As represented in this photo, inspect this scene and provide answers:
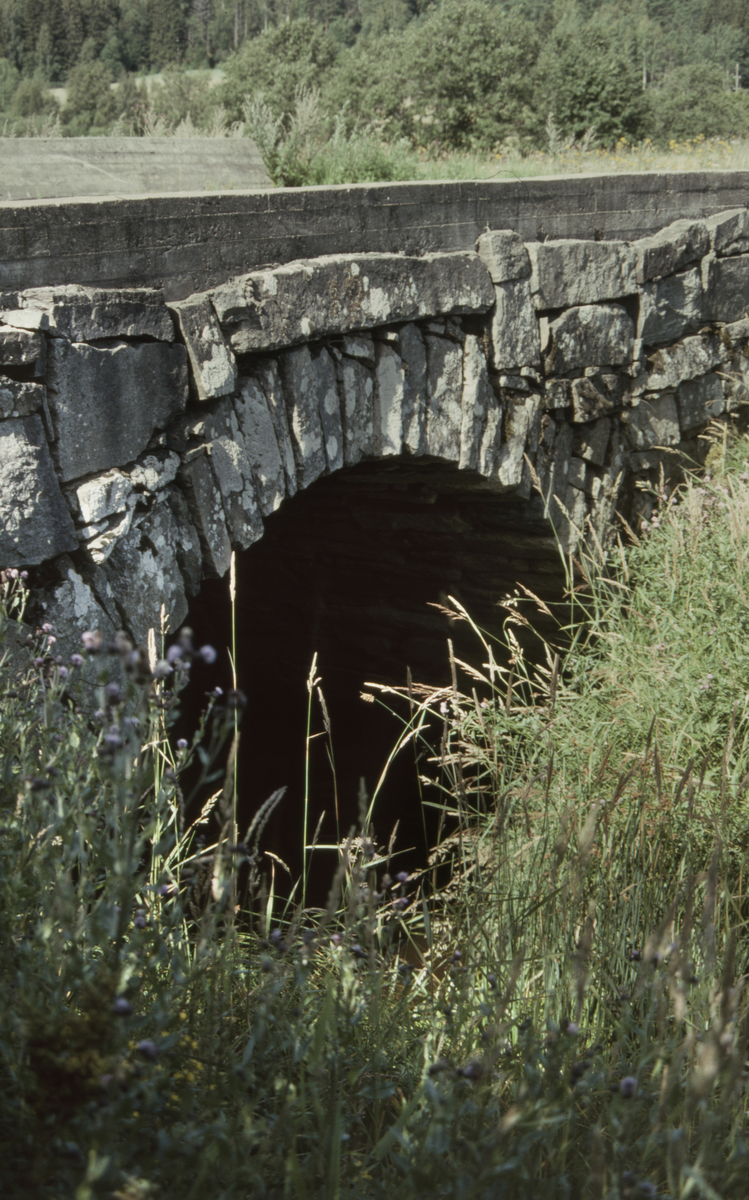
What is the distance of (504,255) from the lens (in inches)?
157

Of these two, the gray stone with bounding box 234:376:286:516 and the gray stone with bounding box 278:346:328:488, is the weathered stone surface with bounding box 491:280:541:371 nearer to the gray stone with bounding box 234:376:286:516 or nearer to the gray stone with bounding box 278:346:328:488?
the gray stone with bounding box 278:346:328:488

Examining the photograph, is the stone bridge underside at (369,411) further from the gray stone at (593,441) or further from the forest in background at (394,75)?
the forest in background at (394,75)

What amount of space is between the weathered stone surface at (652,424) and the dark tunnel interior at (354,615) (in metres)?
0.77

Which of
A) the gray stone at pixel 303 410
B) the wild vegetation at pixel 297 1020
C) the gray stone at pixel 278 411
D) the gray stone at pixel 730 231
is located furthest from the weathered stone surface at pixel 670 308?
the wild vegetation at pixel 297 1020

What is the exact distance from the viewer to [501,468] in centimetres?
427

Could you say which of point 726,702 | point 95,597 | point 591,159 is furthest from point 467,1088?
point 591,159

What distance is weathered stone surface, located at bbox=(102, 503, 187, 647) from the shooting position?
2.69 m

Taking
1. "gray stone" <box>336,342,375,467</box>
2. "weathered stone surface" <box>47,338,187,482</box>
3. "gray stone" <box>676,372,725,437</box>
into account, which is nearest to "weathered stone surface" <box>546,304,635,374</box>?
"gray stone" <box>676,372,725,437</box>

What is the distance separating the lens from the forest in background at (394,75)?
70.1ft

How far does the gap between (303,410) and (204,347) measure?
1.61 feet

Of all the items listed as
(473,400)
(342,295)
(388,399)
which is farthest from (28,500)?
(473,400)

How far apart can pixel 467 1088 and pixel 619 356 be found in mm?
3915

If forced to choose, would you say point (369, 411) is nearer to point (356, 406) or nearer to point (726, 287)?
point (356, 406)

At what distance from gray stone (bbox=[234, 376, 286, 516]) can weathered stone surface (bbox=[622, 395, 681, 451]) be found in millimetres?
2482
